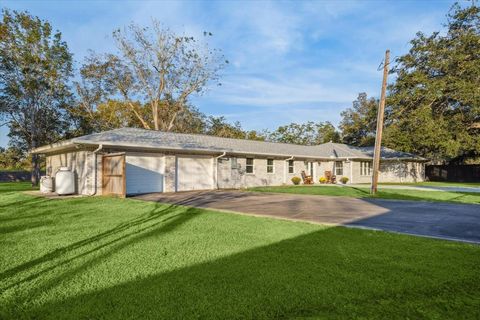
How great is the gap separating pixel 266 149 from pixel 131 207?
1457 centimetres

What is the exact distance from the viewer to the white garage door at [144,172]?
15.3 m

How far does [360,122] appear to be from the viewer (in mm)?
40344

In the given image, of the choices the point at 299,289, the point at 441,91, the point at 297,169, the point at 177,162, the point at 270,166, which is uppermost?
the point at 441,91

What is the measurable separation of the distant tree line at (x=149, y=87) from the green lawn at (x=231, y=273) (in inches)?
813

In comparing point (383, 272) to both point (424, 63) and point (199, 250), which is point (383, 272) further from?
point (424, 63)

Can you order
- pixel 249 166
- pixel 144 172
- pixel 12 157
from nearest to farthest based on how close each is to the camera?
pixel 144 172 → pixel 249 166 → pixel 12 157

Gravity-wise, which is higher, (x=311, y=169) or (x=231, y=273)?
(x=311, y=169)

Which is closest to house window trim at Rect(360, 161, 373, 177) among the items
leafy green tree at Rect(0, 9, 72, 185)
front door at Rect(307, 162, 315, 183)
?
front door at Rect(307, 162, 315, 183)

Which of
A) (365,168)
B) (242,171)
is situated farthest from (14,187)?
(365,168)

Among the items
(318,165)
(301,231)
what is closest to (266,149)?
(318,165)

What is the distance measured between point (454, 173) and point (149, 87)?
32973mm

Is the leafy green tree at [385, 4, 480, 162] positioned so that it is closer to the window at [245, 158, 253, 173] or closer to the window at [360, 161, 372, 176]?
the window at [360, 161, 372, 176]

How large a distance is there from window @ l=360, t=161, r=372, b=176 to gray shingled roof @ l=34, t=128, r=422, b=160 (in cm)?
71

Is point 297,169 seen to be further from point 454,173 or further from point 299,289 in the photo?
point 299,289
